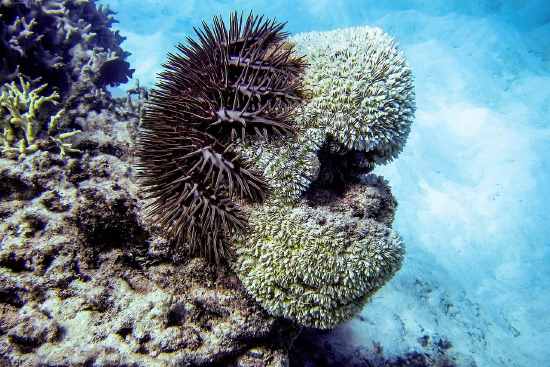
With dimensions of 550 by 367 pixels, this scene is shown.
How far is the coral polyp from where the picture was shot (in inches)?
100

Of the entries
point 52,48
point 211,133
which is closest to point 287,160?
point 211,133

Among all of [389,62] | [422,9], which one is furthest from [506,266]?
[422,9]

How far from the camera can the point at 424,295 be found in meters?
6.93

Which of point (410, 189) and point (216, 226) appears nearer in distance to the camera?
point (216, 226)

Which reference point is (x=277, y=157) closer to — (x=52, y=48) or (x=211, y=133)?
(x=211, y=133)

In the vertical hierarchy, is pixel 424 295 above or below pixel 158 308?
below

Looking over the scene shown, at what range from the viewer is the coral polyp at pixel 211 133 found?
255cm

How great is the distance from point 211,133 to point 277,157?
0.70 meters

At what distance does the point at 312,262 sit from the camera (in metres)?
2.77

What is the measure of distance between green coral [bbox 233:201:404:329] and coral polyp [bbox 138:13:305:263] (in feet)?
0.87

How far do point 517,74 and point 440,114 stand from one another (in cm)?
580

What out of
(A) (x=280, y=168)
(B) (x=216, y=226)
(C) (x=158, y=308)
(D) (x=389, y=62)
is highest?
(D) (x=389, y=62)

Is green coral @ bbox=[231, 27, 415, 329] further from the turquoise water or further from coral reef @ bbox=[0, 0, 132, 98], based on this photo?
coral reef @ bbox=[0, 0, 132, 98]

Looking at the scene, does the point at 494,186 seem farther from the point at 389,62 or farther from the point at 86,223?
the point at 86,223
